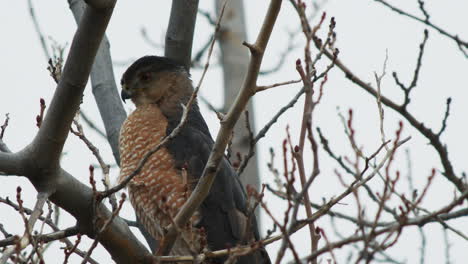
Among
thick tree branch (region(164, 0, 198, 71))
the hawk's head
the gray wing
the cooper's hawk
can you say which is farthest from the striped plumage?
thick tree branch (region(164, 0, 198, 71))

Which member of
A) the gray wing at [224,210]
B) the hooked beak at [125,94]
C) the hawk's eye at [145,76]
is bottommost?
the gray wing at [224,210]

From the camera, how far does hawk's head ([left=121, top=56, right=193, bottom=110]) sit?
23.4 feet

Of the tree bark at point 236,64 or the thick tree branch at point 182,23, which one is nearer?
the thick tree branch at point 182,23

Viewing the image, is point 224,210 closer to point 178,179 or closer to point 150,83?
point 178,179

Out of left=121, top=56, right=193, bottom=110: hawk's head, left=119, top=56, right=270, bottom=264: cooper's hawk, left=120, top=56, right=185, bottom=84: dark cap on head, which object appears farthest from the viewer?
left=121, top=56, right=193, bottom=110: hawk's head

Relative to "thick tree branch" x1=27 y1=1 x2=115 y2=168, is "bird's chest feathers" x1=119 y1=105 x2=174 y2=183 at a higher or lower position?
higher

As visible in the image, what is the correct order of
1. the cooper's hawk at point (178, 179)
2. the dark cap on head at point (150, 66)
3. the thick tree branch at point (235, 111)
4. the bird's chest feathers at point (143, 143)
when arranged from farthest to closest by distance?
the dark cap on head at point (150, 66)
the bird's chest feathers at point (143, 143)
the cooper's hawk at point (178, 179)
the thick tree branch at point (235, 111)

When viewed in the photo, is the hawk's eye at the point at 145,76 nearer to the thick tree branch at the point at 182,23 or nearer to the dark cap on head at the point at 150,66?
the dark cap on head at the point at 150,66

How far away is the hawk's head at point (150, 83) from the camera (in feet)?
23.4

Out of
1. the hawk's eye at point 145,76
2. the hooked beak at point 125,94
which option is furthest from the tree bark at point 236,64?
the hooked beak at point 125,94

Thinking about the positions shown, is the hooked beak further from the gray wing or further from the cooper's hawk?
the gray wing

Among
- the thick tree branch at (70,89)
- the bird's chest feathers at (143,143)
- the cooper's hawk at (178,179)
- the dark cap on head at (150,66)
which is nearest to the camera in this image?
the thick tree branch at (70,89)

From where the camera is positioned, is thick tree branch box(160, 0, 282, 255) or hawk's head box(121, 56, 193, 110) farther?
hawk's head box(121, 56, 193, 110)

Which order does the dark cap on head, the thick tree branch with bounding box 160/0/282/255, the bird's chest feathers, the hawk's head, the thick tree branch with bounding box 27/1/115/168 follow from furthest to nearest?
1. the hawk's head
2. the dark cap on head
3. the bird's chest feathers
4. the thick tree branch with bounding box 27/1/115/168
5. the thick tree branch with bounding box 160/0/282/255
